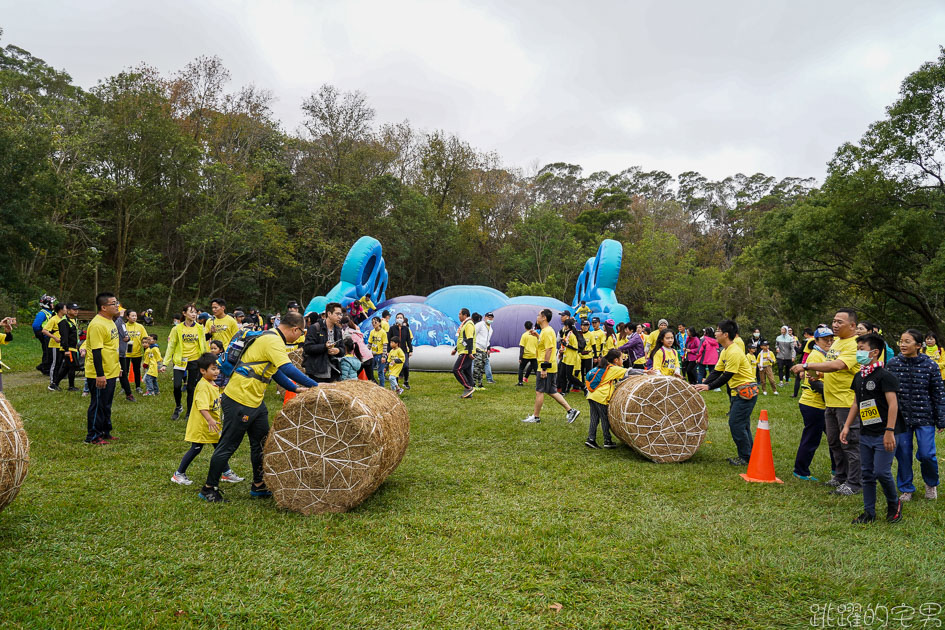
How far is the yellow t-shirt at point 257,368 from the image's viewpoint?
5094 millimetres

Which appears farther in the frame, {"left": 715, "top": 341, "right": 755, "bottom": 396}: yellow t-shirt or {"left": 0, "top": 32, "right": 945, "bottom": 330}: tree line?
{"left": 0, "top": 32, "right": 945, "bottom": 330}: tree line

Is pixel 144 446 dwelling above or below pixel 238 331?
below

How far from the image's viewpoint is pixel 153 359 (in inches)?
423

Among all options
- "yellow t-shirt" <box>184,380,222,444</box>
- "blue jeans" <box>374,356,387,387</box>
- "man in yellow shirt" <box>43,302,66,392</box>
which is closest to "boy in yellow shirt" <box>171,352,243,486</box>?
"yellow t-shirt" <box>184,380,222,444</box>

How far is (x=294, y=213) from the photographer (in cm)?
3416

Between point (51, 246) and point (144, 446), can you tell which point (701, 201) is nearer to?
point (51, 246)

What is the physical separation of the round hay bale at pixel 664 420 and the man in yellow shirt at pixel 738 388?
315 mm

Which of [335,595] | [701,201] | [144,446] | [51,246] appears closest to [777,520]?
[335,595]

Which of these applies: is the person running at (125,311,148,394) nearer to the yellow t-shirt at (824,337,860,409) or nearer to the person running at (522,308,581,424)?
the person running at (522,308,581,424)

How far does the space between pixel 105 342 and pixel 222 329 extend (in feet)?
8.68

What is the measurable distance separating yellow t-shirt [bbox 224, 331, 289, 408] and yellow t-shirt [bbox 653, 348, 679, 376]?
6176mm

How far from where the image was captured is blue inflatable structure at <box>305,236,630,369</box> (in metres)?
18.0

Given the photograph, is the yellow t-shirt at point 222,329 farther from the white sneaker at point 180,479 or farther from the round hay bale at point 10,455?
the round hay bale at point 10,455

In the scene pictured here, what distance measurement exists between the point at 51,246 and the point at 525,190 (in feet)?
109
